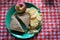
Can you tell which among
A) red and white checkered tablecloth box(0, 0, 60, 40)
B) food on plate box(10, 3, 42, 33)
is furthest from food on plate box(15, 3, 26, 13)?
red and white checkered tablecloth box(0, 0, 60, 40)

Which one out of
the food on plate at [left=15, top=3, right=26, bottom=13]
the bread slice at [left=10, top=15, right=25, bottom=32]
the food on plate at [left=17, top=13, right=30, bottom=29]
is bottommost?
the bread slice at [left=10, top=15, right=25, bottom=32]

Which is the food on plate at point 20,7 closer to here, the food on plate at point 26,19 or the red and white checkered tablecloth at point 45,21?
the food on plate at point 26,19

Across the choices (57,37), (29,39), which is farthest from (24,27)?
(57,37)

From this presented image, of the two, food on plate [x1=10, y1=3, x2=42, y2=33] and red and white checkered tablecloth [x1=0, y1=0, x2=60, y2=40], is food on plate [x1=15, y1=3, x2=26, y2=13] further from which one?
red and white checkered tablecloth [x1=0, y1=0, x2=60, y2=40]

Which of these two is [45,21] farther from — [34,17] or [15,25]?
[15,25]

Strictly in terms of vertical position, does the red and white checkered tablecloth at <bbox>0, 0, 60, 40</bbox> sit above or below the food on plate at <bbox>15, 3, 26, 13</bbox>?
below

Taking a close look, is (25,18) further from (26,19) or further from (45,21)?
(45,21)

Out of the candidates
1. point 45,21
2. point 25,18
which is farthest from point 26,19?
point 45,21

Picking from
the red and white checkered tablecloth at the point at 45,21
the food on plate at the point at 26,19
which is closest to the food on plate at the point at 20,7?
the food on plate at the point at 26,19

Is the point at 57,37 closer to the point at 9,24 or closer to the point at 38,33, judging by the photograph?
the point at 38,33
